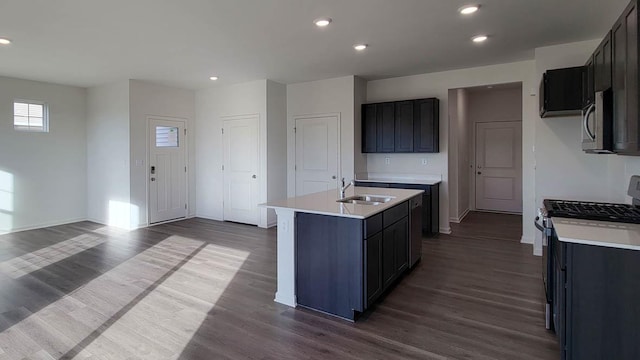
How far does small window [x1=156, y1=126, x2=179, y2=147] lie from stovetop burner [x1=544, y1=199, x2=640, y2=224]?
20.6 ft

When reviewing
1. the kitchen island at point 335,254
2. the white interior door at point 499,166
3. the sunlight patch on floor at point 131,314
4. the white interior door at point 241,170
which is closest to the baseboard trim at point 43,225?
the white interior door at point 241,170

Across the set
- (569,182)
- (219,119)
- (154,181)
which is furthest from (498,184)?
(154,181)

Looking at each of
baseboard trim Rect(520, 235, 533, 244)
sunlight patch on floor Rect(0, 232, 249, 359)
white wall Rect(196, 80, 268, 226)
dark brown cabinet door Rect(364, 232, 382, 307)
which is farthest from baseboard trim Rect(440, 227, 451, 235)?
sunlight patch on floor Rect(0, 232, 249, 359)

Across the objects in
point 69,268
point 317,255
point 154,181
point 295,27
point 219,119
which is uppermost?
point 295,27

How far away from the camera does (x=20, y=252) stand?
4.86 m

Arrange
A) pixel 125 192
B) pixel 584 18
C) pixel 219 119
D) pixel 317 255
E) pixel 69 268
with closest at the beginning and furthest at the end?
pixel 317 255
pixel 584 18
pixel 69 268
pixel 125 192
pixel 219 119

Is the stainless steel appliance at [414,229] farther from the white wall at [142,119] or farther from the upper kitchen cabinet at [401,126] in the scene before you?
the white wall at [142,119]

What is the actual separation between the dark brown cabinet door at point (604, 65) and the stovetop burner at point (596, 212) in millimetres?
862

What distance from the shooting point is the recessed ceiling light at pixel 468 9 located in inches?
126

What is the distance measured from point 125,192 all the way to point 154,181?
0.52m

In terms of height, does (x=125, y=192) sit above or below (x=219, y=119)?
below

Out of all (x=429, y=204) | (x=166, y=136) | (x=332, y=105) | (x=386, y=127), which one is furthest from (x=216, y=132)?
(x=429, y=204)

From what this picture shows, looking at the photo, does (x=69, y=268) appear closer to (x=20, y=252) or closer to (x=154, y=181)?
(x=20, y=252)

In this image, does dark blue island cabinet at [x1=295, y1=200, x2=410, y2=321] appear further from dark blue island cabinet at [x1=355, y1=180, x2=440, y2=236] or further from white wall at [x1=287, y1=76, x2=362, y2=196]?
white wall at [x1=287, y1=76, x2=362, y2=196]
